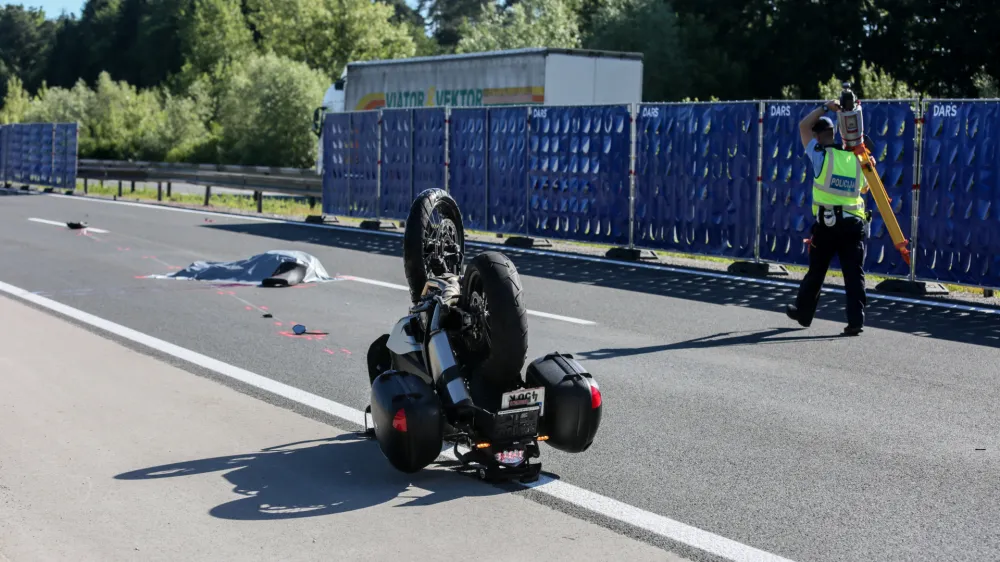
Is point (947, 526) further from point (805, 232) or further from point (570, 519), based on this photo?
point (805, 232)

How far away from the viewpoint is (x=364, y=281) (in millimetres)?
15289

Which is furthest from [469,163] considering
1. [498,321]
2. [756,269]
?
[498,321]

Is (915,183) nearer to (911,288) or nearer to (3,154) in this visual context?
(911,288)

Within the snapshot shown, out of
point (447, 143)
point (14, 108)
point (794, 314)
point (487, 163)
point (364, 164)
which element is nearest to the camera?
point (794, 314)

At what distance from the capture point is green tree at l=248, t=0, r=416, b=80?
75750 millimetres

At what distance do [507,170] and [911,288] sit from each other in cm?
869

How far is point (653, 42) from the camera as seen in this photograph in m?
58.1

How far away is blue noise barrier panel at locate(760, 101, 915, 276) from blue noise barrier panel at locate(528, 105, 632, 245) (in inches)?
115

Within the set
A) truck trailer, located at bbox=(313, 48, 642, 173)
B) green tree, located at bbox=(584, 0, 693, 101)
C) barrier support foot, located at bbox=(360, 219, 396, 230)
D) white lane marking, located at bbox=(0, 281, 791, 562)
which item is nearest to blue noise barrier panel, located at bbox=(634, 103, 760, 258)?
barrier support foot, located at bbox=(360, 219, 396, 230)

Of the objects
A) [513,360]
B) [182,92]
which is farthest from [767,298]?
[182,92]

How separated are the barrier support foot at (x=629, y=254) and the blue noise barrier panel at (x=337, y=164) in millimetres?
8733

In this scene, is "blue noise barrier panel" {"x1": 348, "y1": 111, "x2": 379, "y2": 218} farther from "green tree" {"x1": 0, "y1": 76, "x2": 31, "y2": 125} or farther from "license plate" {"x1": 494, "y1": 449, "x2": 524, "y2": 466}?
"green tree" {"x1": 0, "y1": 76, "x2": 31, "y2": 125}

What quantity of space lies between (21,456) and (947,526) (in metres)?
4.54

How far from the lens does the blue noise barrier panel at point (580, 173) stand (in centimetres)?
1936
